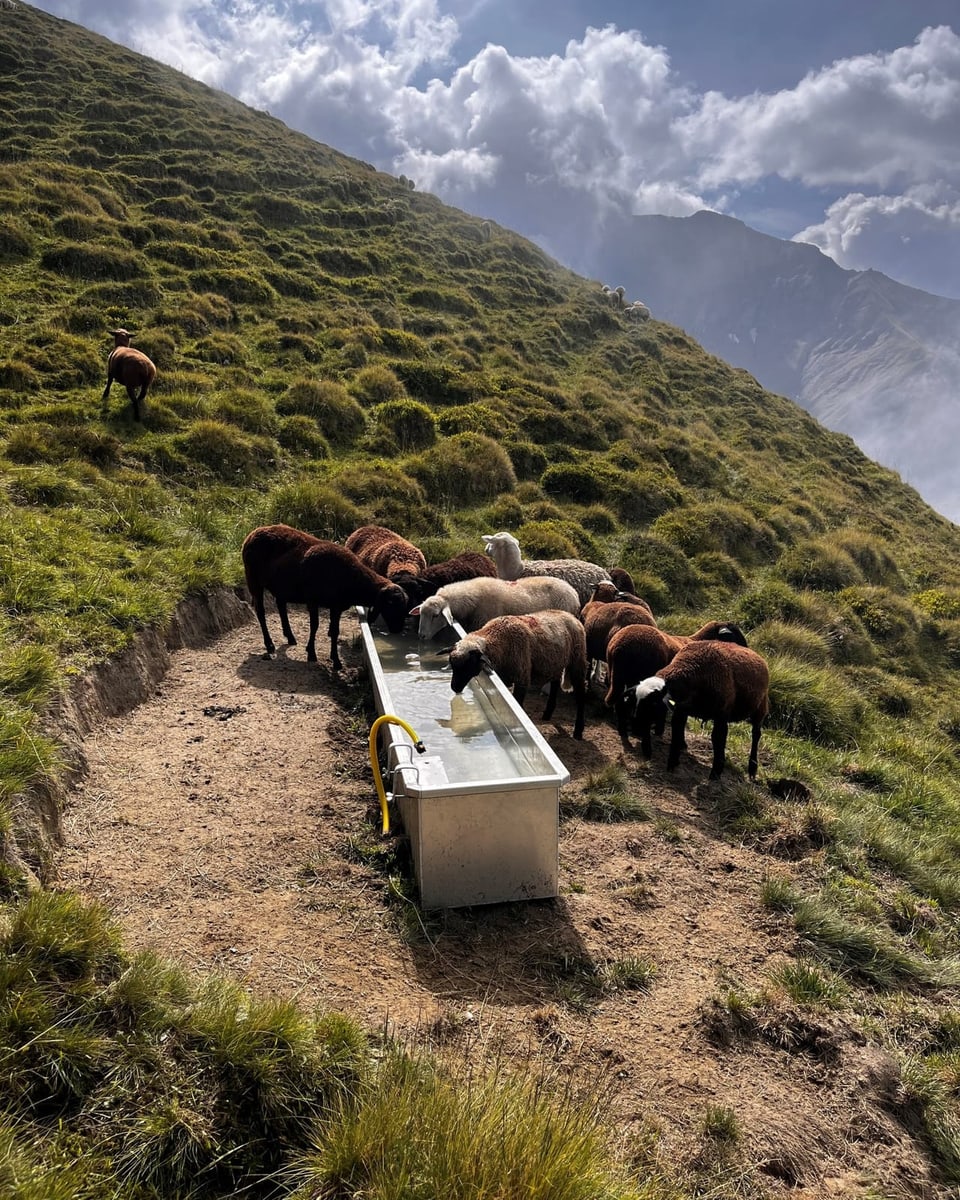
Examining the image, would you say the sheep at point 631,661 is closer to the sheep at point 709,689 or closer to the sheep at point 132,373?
the sheep at point 709,689

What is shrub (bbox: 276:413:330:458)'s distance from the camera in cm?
1534

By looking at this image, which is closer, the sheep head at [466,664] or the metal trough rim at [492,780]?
the metal trough rim at [492,780]

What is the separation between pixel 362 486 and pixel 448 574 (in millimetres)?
4923

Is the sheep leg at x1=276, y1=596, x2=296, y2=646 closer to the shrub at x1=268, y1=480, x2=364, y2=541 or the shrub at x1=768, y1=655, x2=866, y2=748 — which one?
the shrub at x1=268, y1=480, x2=364, y2=541

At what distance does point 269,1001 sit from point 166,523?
8.08 m

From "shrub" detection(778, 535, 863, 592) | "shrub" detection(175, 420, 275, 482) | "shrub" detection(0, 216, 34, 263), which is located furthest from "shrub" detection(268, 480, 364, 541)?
"shrub" detection(0, 216, 34, 263)

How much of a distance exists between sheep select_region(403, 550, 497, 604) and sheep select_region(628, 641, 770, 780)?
302 cm

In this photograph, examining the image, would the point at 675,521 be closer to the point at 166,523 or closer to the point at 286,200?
the point at 166,523

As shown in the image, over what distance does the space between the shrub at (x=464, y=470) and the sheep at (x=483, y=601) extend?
6564mm

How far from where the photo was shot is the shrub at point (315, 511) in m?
12.2

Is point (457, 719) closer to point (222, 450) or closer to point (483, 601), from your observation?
point (483, 601)

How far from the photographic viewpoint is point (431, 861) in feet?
15.9

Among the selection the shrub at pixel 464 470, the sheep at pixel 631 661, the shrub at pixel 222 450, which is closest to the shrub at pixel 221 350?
the shrub at pixel 222 450

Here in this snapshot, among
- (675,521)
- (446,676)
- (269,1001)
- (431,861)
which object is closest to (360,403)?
(675,521)
